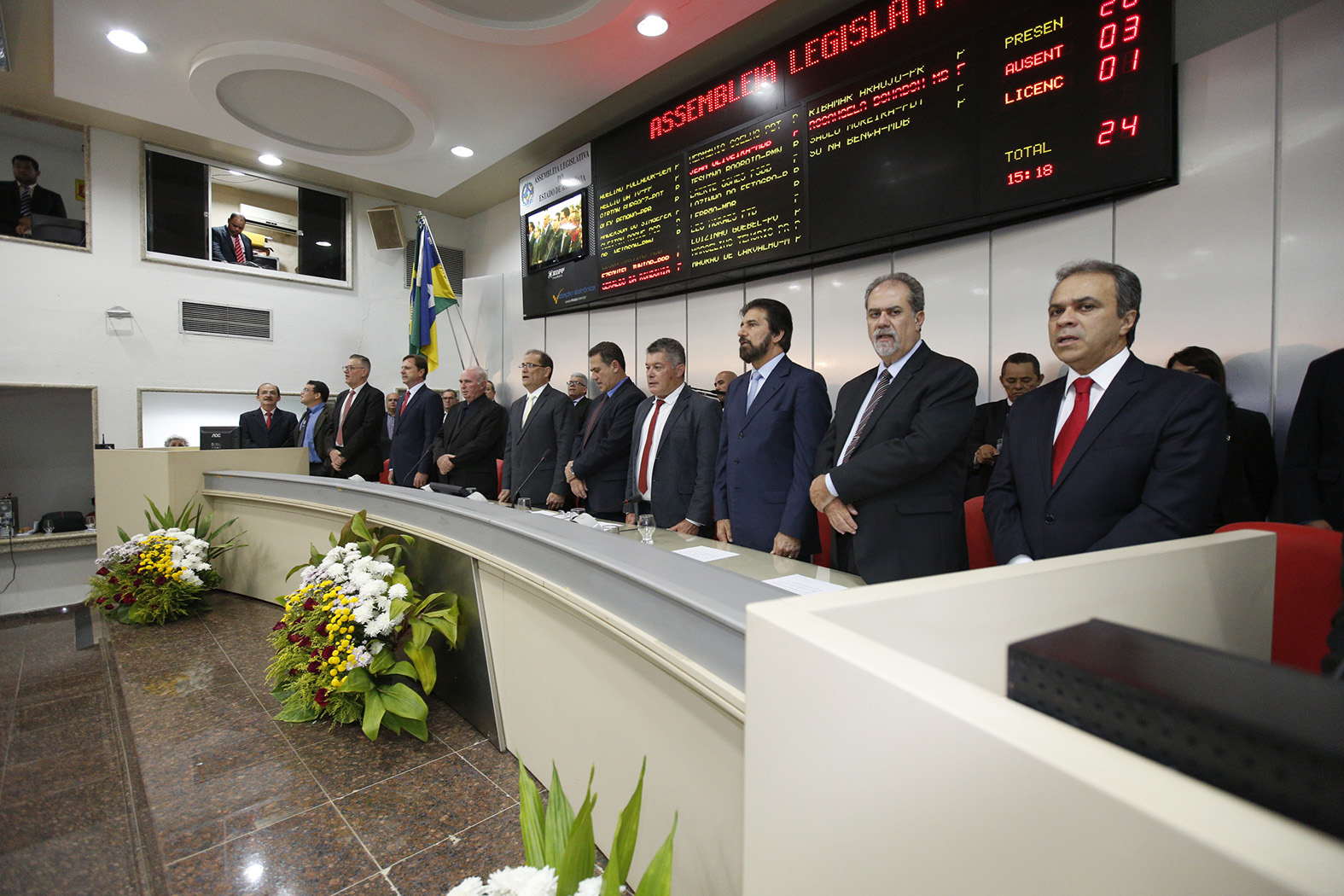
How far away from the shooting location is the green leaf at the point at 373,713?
1954 millimetres

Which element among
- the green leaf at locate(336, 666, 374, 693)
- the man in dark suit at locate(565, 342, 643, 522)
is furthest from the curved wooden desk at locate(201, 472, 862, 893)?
the man in dark suit at locate(565, 342, 643, 522)

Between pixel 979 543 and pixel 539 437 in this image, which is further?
pixel 539 437

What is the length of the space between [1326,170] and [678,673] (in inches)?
122

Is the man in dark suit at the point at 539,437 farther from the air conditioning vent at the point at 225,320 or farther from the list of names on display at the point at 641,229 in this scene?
the air conditioning vent at the point at 225,320

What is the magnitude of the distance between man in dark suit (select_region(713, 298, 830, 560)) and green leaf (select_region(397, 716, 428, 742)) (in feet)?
4.46

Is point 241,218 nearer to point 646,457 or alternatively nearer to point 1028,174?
point 646,457

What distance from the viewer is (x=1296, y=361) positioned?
2.38 metres

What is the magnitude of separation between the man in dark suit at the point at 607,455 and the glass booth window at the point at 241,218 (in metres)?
4.89

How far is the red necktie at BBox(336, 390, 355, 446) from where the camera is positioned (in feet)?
16.2

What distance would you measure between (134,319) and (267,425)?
1592 millimetres

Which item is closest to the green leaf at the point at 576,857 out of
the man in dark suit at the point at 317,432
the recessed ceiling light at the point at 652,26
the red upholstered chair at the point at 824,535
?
the red upholstered chair at the point at 824,535

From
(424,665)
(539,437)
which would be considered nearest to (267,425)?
(539,437)

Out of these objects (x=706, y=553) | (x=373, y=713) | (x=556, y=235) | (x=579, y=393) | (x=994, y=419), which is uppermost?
(x=556, y=235)

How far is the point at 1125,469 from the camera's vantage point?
1474 millimetres
